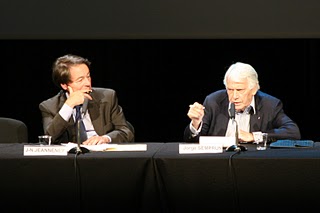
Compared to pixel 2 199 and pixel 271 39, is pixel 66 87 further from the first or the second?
pixel 271 39

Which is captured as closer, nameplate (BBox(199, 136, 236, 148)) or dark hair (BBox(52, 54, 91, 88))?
nameplate (BBox(199, 136, 236, 148))

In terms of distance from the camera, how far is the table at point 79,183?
283 centimetres

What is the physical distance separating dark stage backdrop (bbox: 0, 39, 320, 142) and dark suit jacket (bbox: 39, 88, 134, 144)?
1408mm

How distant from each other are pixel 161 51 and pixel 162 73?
0.63 ft

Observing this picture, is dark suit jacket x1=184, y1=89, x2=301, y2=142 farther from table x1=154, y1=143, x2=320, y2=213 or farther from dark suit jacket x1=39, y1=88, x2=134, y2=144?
table x1=154, y1=143, x2=320, y2=213

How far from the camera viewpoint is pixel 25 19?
516cm

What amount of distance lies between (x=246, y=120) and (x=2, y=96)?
2595mm

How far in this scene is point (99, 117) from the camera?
397 cm

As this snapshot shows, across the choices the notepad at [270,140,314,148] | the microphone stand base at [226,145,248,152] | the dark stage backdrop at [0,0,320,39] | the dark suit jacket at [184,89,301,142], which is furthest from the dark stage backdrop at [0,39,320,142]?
the microphone stand base at [226,145,248,152]

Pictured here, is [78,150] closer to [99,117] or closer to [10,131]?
[99,117]

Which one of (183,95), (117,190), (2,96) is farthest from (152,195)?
(2,96)

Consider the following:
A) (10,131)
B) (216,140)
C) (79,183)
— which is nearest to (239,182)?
(216,140)

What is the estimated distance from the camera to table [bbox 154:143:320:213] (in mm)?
2725

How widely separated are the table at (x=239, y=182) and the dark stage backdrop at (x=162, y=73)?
2.54m
